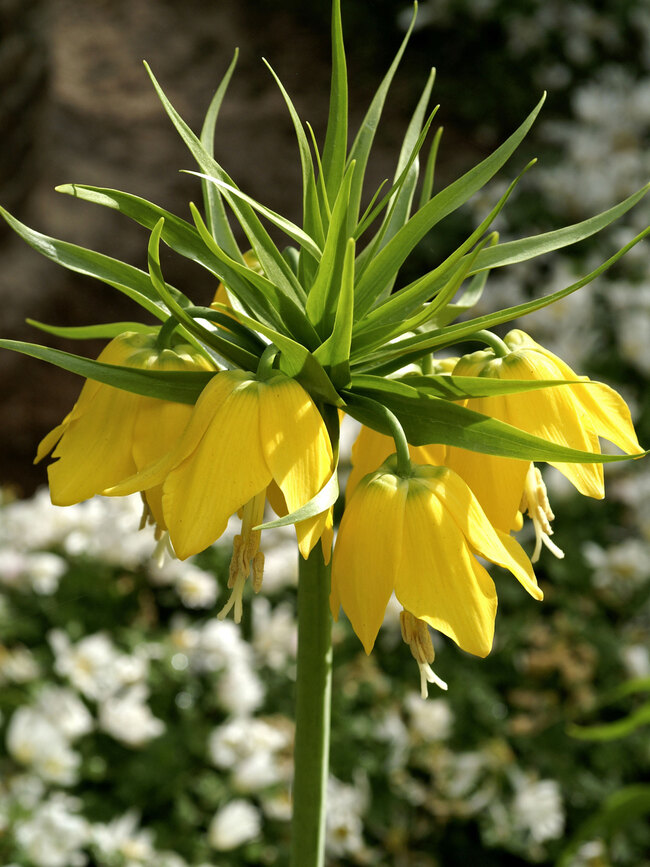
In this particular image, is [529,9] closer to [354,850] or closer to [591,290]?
[591,290]

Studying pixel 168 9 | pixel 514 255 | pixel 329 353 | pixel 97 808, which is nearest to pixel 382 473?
pixel 329 353

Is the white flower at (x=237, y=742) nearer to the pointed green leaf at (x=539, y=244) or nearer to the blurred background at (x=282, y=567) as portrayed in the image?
the blurred background at (x=282, y=567)

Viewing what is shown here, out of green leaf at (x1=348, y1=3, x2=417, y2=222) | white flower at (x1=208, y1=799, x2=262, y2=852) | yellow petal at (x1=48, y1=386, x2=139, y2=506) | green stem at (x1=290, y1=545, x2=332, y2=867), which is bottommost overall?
white flower at (x1=208, y1=799, x2=262, y2=852)

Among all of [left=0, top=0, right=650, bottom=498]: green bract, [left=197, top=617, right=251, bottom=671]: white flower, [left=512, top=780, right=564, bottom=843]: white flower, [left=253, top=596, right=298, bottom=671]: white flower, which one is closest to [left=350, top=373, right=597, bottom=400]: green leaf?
[left=0, top=0, right=650, bottom=498]: green bract

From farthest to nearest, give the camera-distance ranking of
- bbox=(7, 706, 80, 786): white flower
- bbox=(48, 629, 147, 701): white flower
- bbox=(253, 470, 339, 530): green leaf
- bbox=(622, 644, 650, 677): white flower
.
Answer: bbox=(622, 644, 650, 677): white flower, bbox=(48, 629, 147, 701): white flower, bbox=(7, 706, 80, 786): white flower, bbox=(253, 470, 339, 530): green leaf

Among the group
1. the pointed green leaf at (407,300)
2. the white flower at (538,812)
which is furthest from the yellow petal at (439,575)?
the white flower at (538,812)

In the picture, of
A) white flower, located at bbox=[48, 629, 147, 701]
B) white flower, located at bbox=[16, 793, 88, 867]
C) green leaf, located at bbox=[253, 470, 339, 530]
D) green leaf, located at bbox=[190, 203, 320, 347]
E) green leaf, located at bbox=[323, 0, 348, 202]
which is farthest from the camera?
white flower, located at bbox=[48, 629, 147, 701]

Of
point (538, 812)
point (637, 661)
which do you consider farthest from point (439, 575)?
point (637, 661)

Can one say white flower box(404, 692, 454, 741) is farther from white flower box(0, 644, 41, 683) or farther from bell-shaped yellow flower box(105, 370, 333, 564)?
bell-shaped yellow flower box(105, 370, 333, 564)
